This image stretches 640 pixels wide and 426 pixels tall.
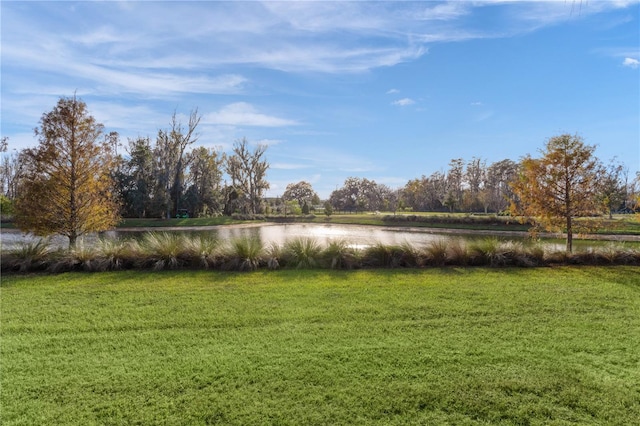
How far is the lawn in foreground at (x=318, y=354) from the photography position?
225 cm

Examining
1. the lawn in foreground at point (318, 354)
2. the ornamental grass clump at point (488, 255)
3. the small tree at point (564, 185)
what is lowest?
the lawn in foreground at point (318, 354)

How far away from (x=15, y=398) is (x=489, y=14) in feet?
26.9

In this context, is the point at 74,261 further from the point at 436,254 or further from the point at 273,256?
the point at 436,254

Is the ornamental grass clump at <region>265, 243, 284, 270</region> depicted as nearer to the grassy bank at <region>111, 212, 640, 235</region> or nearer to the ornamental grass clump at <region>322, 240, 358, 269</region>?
the ornamental grass clump at <region>322, 240, 358, 269</region>

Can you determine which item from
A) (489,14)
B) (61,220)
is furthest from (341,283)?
(61,220)

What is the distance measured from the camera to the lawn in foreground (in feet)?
7.39

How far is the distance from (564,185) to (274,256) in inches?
313

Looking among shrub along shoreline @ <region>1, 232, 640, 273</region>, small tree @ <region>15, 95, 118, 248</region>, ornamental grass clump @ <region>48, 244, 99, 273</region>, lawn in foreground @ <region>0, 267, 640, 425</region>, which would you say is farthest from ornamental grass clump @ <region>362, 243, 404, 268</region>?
small tree @ <region>15, 95, 118, 248</region>

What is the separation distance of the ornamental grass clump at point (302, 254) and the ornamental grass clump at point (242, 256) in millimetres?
517

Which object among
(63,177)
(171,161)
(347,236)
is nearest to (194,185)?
(171,161)

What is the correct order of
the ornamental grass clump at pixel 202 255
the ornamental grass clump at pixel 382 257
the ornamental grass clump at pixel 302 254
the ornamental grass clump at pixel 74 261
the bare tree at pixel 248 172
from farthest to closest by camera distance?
the bare tree at pixel 248 172 < the ornamental grass clump at pixel 382 257 < the ornamental grass clump at pixel 302 254 < the ornamental grass clump at pixel 202 255 < the ornamental grass clump at pixel 74 261

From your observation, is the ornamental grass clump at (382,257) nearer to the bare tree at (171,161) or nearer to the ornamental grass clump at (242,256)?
the ornamental grass clump at (242,256)

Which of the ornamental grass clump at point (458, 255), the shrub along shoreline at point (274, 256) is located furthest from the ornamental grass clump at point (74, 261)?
the ornamental grass clump at point (458, 255)

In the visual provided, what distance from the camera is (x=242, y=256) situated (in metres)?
6.78
